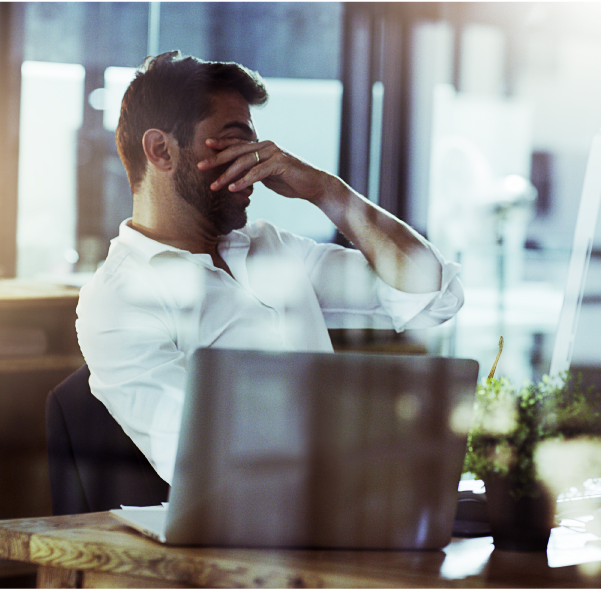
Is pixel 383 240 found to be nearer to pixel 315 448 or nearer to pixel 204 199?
pixel 204 199

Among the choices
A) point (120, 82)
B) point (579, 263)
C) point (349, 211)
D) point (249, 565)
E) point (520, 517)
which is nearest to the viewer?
point (249, 565)

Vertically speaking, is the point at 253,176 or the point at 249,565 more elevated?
the point at 253,176

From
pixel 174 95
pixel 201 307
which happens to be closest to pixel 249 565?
pixel 201 307

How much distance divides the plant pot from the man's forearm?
875 millimetres

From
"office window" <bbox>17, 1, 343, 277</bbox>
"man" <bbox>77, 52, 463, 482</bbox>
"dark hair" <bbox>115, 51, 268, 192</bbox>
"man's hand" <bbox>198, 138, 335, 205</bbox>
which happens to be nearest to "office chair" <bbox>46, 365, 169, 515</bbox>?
"man" <bbox>77, 52, 463, 482</bbox>

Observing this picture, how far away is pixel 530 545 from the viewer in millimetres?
754

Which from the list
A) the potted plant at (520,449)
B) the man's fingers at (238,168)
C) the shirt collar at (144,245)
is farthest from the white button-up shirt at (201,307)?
the potted plant at (520,449)

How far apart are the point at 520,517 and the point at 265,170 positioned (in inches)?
36.0

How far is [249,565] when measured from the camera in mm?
639

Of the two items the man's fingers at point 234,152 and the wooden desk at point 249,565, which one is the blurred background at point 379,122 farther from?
the wooden desk at point 249,565

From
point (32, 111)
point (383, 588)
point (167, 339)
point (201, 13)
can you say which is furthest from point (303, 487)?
point (201, 13)

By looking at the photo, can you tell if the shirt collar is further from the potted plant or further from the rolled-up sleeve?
the potted plant

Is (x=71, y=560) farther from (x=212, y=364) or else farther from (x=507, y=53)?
(x=507, y=53)

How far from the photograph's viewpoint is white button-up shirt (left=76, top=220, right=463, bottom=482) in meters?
1.16
